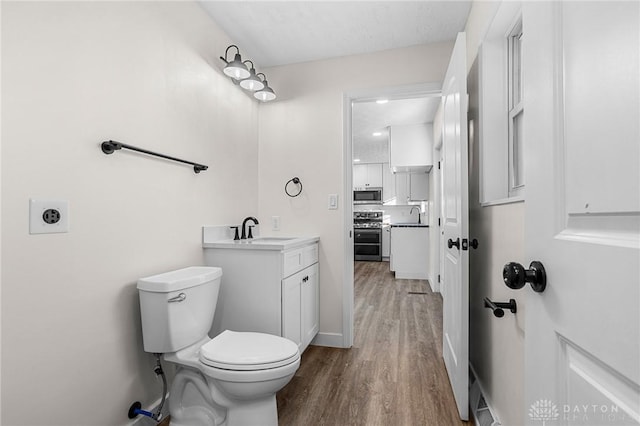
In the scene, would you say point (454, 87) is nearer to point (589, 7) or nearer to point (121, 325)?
point (589, 7)

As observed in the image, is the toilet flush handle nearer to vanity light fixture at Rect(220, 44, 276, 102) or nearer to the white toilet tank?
the white toilet tank

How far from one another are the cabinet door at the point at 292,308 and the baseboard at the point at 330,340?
1.49 feet

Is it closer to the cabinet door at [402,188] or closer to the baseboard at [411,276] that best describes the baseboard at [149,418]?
the baseboard at [411,276]

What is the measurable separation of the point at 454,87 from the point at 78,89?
5.82ft

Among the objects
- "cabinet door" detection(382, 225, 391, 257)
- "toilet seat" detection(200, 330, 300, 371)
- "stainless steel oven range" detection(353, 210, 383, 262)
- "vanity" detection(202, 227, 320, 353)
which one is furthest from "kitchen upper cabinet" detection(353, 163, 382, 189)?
"toilet seat" detection(200, 330, 300, 371)

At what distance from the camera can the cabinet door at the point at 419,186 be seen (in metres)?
5.40

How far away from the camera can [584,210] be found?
0.48 metres

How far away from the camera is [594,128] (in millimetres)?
452

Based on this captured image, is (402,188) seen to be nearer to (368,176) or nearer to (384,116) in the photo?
(368,176)

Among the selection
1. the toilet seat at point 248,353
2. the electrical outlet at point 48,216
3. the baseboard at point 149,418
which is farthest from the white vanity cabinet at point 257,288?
the electrical outlet at point 48,216

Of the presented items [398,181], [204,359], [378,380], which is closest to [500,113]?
[378,380]

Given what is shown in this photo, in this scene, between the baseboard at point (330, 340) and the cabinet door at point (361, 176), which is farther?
the cabinet door at point (361, 176)

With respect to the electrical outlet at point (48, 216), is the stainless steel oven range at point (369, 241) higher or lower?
lower

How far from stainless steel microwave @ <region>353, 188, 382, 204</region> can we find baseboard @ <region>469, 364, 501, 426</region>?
→ 5497 mm
